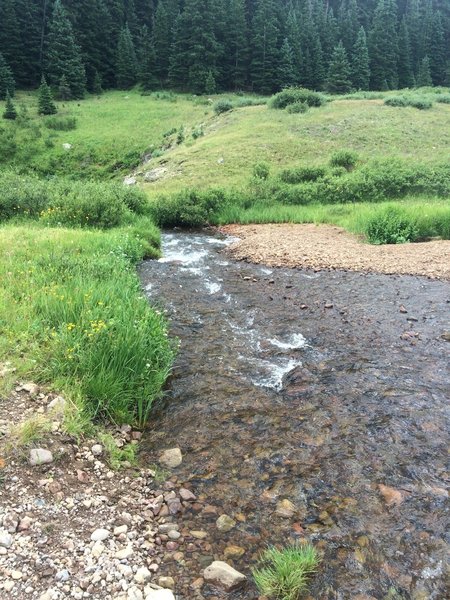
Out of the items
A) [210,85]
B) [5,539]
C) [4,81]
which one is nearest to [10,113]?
[4,81]

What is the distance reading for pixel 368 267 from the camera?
14508 mm

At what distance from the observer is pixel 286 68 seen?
69938 mm

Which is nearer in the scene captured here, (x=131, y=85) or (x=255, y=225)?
(x=255, y=225)

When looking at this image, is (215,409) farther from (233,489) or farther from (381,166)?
(381,166)

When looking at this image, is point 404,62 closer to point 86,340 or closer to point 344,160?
point 344,160

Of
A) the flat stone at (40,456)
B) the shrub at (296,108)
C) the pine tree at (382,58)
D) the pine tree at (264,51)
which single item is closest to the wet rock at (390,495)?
the flat stone at (40,456)

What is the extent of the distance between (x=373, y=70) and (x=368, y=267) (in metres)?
76.8

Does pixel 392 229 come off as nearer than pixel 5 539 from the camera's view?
No

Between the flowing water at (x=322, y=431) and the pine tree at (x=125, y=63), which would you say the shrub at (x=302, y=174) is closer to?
the flowing water at (x=322, y=431)

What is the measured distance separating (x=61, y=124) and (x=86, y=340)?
50302 mm

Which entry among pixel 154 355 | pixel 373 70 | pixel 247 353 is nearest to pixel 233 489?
pixel 154 355

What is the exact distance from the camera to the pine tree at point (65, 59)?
216 feet

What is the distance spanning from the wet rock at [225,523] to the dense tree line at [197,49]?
70689mm

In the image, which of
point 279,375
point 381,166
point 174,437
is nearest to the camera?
→ point 174,437
